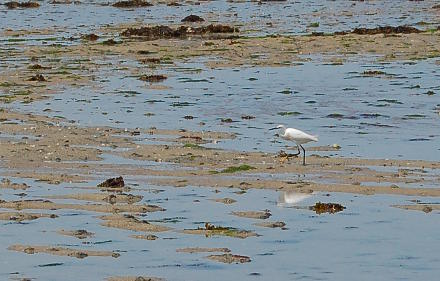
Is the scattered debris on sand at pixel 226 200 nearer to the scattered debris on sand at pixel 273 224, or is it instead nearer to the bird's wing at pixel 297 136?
the scattered debris on sand at pixel 273 224

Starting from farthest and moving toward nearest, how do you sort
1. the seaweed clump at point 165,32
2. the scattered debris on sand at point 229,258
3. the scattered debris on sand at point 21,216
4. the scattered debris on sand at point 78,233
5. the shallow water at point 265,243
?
1. the seaweed clump at point 165,32
2. the scattered debris on sand at point 21,216
3. the scattered debris on sand at point 78,233
4. the scattered debris on sand at point 229,258
5. the shallow water at point 265,243

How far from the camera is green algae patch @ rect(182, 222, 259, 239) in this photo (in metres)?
10.4

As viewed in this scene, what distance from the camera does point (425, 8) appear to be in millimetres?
48250

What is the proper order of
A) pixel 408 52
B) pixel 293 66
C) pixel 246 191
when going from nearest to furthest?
pixel 246 191, pixel 293 66, pixel 408 52

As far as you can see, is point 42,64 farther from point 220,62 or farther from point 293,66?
point 293,66

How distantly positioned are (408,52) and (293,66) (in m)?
3.97

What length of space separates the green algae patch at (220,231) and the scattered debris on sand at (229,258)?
2.49 feet

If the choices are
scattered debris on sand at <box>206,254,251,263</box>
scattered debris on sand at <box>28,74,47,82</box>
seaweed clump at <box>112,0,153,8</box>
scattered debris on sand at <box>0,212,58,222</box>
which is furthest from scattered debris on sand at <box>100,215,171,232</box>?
seaweed clump at <box>112,0,153,8</box>

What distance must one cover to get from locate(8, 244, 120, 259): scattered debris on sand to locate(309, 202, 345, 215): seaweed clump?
8.59 ft

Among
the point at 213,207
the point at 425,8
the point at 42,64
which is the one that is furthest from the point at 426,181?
the point at 425,8

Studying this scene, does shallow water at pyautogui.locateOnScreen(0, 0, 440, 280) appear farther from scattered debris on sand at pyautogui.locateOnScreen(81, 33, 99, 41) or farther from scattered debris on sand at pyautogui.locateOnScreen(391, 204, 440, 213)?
scattered debris on sand at pyautogui.locateOnScreen(81, 33, 99, 41)

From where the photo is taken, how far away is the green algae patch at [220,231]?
10.4 metres

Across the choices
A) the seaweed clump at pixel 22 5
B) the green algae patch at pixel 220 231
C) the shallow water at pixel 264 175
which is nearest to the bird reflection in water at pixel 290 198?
the shallow water at pixel 264 175

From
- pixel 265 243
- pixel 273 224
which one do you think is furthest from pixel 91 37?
pixel 265 243
